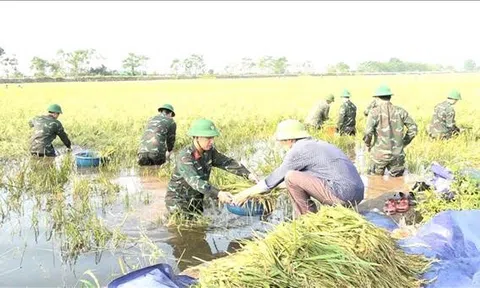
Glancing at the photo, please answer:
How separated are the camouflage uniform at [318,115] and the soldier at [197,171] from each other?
19.8 ft

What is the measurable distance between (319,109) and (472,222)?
23.6ft

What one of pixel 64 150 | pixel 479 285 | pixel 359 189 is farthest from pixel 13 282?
pixel 64 150

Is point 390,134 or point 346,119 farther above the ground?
point 390,134

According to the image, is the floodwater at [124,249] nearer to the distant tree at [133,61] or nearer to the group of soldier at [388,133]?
the group of soldier at [388,133]

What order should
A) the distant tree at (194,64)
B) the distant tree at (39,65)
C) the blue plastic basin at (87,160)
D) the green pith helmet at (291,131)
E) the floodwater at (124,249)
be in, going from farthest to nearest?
the distant tree at (194,64) < the distant tree at (39,65) < the blue plastic basin at (87,160) < the green pith helmet at (291,131) < the floodwater at (124,249)

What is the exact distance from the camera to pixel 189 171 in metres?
4.71

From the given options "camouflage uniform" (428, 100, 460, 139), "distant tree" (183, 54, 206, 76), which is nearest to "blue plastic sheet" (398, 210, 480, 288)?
"camouflage uniform" (428, 100, 460, 139)

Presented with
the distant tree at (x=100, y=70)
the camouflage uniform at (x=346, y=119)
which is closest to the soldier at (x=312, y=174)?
the camouflage uniform at (x=346, y=119)

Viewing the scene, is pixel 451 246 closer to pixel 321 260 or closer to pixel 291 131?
pixel 321 260

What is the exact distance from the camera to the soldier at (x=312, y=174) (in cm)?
429

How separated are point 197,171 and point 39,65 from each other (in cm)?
6961

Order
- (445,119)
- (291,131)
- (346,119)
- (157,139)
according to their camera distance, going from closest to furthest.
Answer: (291,131) → (157,139) → (445,119) → (346,119)

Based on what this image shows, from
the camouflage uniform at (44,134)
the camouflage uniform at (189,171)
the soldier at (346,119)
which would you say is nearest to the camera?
the camouflage uniform at (189,171)

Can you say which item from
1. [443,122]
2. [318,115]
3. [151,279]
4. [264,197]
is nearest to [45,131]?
[264,197]
